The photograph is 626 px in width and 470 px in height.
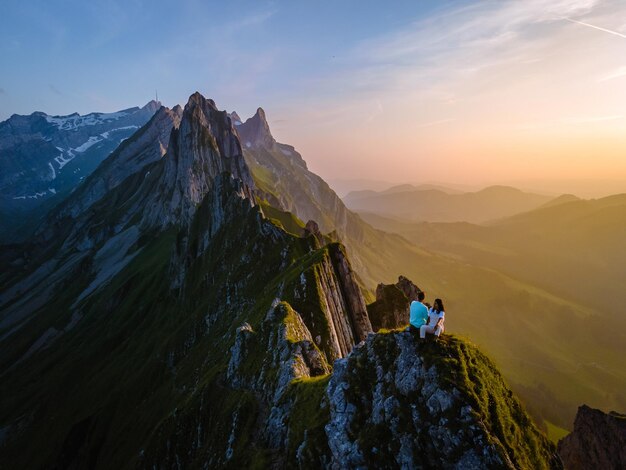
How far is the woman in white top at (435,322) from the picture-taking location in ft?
69.4

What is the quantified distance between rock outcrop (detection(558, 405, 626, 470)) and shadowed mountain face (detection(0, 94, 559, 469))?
3937 cm

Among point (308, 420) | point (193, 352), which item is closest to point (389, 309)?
point (193, 352)

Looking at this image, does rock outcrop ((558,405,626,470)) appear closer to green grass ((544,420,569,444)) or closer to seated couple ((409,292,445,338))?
seated couple ((409,292,445,338))

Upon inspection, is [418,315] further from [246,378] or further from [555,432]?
[555,432]

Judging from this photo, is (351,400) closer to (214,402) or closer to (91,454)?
(214,402)

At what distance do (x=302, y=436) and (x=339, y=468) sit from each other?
16.5ft

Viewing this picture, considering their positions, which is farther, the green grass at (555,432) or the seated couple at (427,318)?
the green grass at (555,432)

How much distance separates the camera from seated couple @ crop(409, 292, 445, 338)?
69.5 feet

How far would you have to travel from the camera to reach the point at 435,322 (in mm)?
21188

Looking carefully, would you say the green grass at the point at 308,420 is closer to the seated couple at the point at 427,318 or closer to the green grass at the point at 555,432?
the seated couple at the point at 427,318

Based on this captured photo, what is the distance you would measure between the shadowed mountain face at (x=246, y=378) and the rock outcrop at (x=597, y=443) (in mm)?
39366

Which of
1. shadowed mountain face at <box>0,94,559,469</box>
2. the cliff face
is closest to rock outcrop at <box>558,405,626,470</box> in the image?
the cliff face

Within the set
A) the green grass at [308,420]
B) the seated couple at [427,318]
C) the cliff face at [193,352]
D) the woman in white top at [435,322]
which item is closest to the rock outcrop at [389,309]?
the cliff face at [193,352]

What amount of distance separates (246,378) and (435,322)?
105 ft
